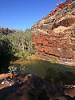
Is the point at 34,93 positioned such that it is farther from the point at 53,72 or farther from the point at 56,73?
the point at 53,72

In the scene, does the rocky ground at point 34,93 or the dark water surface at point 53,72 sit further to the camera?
the dark water surface at point 53,72

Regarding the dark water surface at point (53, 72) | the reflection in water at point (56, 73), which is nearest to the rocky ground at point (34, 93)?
the reflection in water at point (56, 73)

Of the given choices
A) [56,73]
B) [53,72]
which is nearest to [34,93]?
[56,73]

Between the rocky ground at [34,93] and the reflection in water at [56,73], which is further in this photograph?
the reflection in water at [56,73]

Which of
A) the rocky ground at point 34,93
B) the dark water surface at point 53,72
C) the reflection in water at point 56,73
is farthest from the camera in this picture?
the dark water surface at point 53,72

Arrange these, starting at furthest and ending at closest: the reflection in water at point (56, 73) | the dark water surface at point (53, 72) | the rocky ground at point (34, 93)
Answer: the dark water surface at point (53, 72), the reflection in water at point (56, 73), the rocky ground at point (34, 93)

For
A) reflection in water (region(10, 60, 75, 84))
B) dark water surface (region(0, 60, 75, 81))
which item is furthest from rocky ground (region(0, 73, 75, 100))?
dark water surface (region(0, 60, 75, 81))

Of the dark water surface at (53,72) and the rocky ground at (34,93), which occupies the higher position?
the rocky ground at (34,93)

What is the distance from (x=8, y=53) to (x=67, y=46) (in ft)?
94.4

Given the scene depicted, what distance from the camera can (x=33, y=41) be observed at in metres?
44.8

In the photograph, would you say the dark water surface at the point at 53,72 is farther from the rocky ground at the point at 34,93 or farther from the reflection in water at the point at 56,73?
the rocky ground at the point at 34,93

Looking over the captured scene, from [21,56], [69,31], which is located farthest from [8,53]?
[69,31]

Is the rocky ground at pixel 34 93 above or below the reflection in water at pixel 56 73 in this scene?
above

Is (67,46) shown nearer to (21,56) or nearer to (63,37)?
(63,37)
